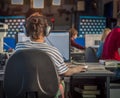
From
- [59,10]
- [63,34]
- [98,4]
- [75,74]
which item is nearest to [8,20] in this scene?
[59,10]

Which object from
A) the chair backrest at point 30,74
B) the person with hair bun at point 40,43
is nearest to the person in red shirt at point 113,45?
the person with hair bun at point 40,43

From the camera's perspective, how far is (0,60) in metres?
3.29

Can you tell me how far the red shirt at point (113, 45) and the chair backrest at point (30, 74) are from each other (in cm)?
154

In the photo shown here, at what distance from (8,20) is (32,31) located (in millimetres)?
6219

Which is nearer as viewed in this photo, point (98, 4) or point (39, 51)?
point (39, 51)

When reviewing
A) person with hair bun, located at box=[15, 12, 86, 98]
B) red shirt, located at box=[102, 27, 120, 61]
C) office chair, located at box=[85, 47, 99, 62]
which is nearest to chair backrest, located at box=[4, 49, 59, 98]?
person with hair bun, located at box=[15, 12, 86, 98]

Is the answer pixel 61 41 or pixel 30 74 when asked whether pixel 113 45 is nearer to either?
pixel 61 41

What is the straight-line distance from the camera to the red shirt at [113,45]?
3.79 m

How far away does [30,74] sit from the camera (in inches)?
94.1

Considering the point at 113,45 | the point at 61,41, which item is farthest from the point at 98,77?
the point at 113,45

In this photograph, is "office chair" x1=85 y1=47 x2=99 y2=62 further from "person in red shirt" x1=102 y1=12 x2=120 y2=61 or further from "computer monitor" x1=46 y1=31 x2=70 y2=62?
"computer monitor" x1=46 y1=31 x2=70 y2=62

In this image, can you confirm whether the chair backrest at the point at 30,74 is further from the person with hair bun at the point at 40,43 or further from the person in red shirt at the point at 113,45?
the person in red shirt at the point at 113,45

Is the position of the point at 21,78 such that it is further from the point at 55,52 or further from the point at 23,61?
the point at 55,52

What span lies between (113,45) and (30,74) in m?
1.67
